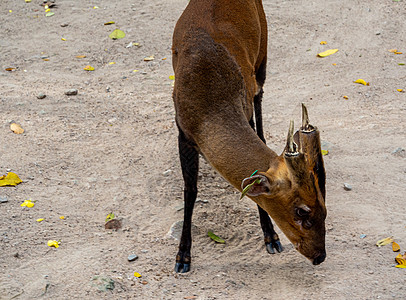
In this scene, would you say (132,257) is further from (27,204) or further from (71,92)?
(71,92)

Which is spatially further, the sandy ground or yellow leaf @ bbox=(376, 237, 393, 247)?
yellow leaf @ bbox=(376, 237, 393, 247)

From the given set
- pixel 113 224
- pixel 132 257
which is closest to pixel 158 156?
pixel 113 224

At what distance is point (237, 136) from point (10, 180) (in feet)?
8.04

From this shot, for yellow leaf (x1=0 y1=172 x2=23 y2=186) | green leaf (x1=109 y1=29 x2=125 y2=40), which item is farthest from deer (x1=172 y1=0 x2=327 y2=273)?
green leaf (x1=109 y1=29 x2=125 y2=40)

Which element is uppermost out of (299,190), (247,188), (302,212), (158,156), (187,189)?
(247,188)

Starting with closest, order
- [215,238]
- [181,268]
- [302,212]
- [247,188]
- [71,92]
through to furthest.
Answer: [247,188] < [302,212] < [181,268] < [215,238] < [71,92]

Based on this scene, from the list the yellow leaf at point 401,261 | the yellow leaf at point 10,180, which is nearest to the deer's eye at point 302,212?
the yellow leaf at point 401,261

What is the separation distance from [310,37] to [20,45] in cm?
424

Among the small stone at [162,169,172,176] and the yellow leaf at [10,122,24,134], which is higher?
the yellow leaf at [10,122,24,134]

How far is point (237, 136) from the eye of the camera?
3996mm

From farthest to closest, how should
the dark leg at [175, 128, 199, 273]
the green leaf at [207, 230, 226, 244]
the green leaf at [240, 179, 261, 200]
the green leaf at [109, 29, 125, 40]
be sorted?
the green leaf at [109, 29, 125, 40], the green leaf at [207, 230, 226, 244], the dark leg at [175, 128, 199, 273], the green leaf at [240, 179, 261, 200]

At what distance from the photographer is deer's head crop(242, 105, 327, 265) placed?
11.3ft

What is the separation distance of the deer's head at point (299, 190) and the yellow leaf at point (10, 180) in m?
2.52

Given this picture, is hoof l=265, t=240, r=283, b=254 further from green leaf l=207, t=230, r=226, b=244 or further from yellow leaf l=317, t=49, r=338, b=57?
yellow leaf l=317, t=49, r=338, b=57
